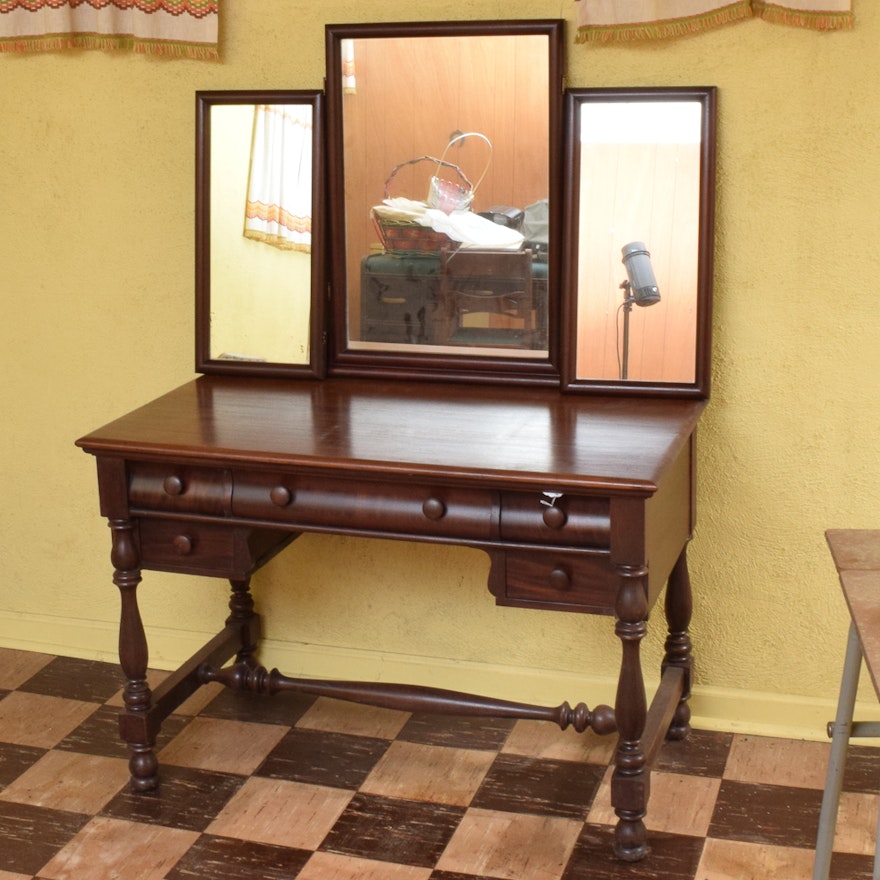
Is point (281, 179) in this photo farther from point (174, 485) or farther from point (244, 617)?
point (244, 617)

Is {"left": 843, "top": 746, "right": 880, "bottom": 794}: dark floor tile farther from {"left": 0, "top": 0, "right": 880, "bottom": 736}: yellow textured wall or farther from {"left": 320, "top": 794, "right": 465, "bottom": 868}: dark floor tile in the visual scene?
{"left": 320, "top": 794, "right": 465, "bottom": 868}: dark floor tile

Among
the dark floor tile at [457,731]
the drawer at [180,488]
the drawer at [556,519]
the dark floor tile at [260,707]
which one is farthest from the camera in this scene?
the dark floor tile at [260,707]

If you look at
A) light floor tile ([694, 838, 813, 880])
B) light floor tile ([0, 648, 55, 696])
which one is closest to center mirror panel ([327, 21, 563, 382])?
light floor tile ([694, 838, 813, 880])

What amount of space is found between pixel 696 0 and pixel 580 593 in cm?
133

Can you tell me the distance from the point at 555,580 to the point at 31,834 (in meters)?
1.31

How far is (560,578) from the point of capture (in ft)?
8.37

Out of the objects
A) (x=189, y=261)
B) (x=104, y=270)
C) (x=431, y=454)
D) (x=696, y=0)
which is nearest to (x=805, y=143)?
(x=696, y=0)

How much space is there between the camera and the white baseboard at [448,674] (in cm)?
322

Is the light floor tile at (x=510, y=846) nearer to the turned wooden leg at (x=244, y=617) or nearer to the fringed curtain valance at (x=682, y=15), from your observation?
the turned wooden leg at (x=244, y=617)

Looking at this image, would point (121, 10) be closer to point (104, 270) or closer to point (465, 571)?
point (104, 270)

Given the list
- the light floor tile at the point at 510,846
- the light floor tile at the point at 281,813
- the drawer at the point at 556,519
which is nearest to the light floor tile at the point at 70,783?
the light floor tile at the point at 281,813

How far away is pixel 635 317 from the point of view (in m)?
2.97

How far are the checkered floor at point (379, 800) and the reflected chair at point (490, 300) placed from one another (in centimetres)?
101

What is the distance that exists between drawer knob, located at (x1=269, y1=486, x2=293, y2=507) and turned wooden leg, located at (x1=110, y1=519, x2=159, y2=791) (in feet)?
1.21
